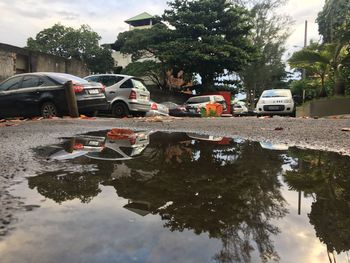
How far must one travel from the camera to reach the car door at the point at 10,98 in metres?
10.9

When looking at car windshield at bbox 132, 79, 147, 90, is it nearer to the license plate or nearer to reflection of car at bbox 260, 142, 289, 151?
the license plate

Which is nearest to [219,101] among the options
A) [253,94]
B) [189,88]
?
[189,88]

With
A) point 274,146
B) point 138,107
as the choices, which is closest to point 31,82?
point 138,107

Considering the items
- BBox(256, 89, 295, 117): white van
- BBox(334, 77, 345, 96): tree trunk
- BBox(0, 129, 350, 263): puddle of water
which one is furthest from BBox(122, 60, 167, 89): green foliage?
BBox(0, 129, 350, 263): puddle of water

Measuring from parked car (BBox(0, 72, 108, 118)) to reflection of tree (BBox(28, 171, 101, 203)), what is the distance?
779 centimetres

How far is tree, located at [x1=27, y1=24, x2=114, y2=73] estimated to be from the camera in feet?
160

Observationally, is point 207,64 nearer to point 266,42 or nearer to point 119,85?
point 266,42

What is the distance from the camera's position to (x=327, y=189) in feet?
9.66

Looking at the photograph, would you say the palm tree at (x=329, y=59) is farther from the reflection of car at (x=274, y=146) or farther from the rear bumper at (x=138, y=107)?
the reflection of car at (x=274, y=146)

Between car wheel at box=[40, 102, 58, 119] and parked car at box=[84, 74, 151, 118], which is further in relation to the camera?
parked car at box=[84, 74, 151, 118]

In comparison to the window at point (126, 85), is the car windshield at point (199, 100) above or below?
below

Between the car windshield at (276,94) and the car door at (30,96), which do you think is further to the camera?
the car windshield at (276,94)

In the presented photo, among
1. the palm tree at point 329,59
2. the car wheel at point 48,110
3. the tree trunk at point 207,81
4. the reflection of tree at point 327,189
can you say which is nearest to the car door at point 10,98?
the car wheel at point 48,110

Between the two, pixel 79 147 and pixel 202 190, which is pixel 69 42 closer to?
pixel 79 147
